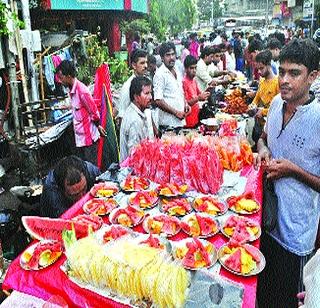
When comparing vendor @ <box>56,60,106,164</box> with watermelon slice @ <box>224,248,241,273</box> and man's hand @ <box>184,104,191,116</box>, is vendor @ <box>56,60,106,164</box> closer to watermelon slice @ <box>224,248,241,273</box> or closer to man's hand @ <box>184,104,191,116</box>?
man's hand @ <box>184,104,191,116</box>

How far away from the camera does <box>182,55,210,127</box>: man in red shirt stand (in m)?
6.13

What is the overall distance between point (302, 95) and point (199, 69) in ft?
17.1

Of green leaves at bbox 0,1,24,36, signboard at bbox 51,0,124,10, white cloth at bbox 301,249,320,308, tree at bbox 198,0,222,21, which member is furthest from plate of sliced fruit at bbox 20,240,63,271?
tree at bbox 198,0,222,21

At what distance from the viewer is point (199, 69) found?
7.56 m

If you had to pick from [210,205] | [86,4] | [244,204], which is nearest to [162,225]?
[210,205]

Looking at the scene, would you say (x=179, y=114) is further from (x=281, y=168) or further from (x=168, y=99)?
(x=281, y=168)

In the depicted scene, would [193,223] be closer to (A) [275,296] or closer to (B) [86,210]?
(B) [86,210]

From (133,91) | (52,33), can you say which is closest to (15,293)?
(133,91)

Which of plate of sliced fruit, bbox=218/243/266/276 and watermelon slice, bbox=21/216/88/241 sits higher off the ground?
watermelon slice, bbox=21/216/88/241

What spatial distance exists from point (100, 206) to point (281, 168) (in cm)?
145

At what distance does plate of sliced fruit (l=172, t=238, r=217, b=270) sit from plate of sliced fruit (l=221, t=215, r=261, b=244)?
22 centimetres

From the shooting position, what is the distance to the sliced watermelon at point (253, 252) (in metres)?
2.25

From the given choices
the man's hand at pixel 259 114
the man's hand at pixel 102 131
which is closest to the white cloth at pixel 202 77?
the man's hand at pixel 259 114

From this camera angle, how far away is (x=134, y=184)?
3.27 metres
